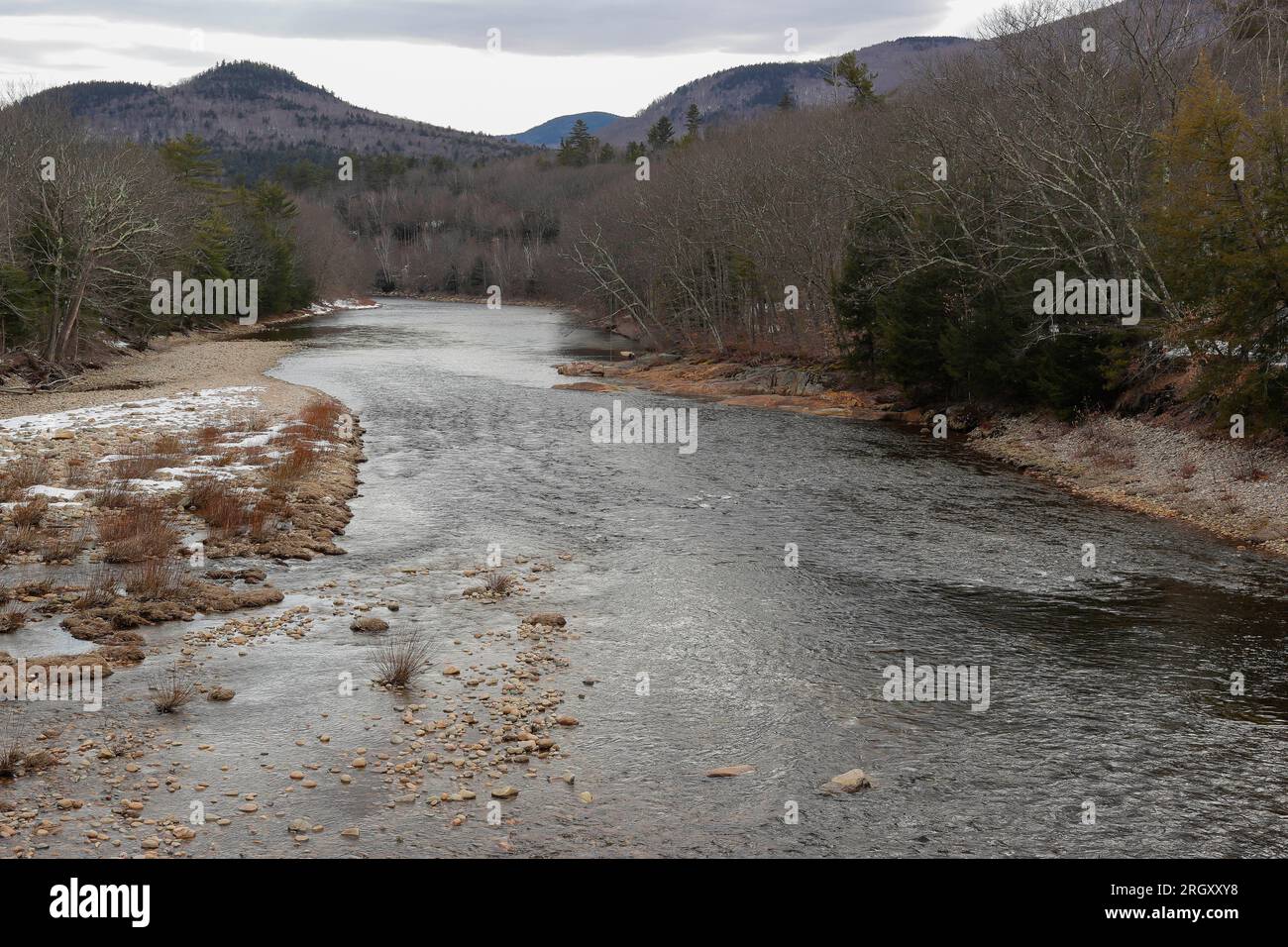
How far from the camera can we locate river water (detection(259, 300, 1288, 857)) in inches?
394

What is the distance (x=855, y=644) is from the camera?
15.0m

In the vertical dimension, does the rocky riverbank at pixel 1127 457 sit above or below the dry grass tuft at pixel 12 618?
above

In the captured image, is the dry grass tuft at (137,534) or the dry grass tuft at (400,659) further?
the dry grass tuft at (137,534)

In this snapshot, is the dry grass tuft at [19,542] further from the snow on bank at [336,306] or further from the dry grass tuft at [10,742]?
the snow on bank at [336,306]

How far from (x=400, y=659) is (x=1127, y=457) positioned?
70.4 ft

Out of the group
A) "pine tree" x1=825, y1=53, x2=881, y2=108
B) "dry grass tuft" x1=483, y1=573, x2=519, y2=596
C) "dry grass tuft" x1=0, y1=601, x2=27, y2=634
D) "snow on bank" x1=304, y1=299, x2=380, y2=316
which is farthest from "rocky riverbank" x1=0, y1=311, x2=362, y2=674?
"snow on bank" x1=304, y1=299, x2=380, y2=316

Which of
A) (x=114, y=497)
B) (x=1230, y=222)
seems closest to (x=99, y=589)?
(x=114, y=497)

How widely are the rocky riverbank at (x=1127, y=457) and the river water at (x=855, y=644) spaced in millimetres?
1220

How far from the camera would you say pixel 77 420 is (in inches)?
1225

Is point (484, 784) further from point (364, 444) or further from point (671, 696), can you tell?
point (364, 444)

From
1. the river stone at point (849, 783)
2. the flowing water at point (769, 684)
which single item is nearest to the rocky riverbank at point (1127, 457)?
the flowing water at point (769, 684)

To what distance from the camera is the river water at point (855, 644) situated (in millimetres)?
10016

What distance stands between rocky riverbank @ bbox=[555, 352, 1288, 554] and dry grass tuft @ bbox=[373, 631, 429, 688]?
52.7ft
